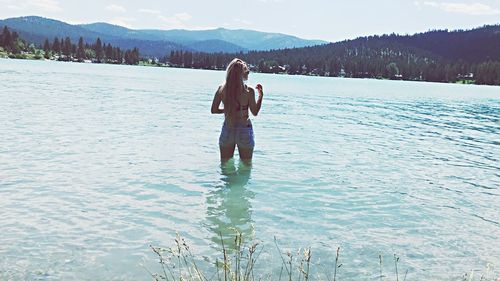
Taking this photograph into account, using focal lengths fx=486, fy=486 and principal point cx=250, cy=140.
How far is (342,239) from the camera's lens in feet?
27.1

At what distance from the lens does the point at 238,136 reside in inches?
476

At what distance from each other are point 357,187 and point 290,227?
4.05 m

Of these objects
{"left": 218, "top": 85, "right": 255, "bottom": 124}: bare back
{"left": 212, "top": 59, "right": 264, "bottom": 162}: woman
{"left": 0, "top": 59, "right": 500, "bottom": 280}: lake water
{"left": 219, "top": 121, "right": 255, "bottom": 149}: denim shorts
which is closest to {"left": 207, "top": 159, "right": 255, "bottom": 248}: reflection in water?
{"left": 0, "top": 59, "right": 500, "bottom": 280}: lake water

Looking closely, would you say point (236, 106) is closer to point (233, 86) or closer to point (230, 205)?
point (233, 86)

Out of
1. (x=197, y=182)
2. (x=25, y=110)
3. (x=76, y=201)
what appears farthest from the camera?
(x=25, y=110)

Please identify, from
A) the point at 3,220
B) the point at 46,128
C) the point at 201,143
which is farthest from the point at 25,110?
the point at 3,220

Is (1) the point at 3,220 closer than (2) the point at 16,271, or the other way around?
(2) the point at 16,271

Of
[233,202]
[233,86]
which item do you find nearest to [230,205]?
[233,202]

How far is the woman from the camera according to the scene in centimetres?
1109

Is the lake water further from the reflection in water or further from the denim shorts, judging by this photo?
the denim shorts

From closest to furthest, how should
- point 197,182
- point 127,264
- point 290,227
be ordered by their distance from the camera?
point 127,264, point 290,227, point 197,182

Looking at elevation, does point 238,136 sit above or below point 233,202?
above

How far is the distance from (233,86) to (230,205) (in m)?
2.89

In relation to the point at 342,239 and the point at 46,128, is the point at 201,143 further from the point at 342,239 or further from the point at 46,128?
the point at 342,239
